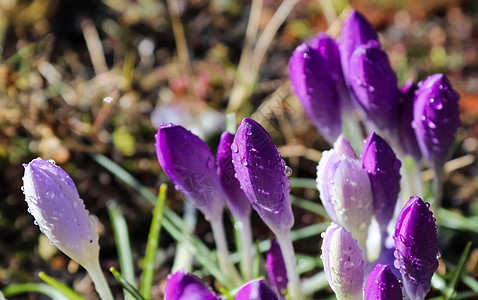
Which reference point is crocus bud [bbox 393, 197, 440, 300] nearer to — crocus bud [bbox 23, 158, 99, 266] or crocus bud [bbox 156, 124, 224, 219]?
crocus bud [bbox 156, 124, 224, 219]

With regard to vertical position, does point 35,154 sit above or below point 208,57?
below

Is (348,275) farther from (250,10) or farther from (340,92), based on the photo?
(250,10)

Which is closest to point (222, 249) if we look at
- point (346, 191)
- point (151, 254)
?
point (151, 254)

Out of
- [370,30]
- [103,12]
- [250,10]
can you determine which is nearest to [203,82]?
[250,10]

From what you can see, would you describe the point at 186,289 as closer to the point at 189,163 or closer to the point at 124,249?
the point at 189,163

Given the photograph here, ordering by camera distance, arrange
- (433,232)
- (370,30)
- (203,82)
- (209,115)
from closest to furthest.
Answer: (433,232), (370,30), (209,115), (203,82)

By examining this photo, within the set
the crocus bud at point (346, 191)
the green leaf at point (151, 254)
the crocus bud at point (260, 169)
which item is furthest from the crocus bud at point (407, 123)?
Result: the green leaf at point (151, 254)
